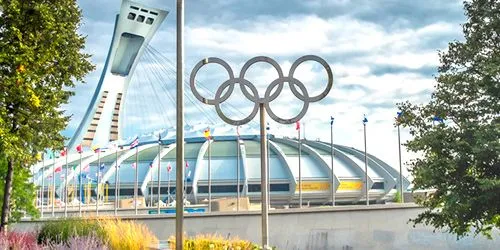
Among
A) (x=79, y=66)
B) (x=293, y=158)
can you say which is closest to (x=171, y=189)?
(x=293, y=158)

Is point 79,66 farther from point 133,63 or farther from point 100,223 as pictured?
point 133,63

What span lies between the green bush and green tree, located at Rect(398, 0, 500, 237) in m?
10.4

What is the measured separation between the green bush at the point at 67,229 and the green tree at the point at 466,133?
10.4m

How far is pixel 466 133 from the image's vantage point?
1994cm

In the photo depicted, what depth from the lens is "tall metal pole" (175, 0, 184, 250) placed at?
46.1 feet

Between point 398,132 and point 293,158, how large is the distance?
43126 millimetres

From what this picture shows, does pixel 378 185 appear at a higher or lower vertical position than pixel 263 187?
lower

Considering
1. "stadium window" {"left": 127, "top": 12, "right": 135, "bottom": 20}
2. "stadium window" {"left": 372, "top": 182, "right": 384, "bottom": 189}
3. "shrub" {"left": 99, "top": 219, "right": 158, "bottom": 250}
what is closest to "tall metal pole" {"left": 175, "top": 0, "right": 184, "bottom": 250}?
"shrub" {"left": 99, "top": 219, "right": 158, "bottom": 250}

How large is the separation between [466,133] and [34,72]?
52.4ft

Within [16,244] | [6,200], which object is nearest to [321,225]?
[6,200]

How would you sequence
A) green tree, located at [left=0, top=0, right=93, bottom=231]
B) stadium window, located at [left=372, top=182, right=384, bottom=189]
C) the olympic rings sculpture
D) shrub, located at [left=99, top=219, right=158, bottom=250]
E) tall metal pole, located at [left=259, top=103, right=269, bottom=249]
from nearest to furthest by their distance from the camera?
1. shrub, located at [left=99, top=219, right=158, bottom=250]
2. tall metal pole, located at [left=259, top=103, right=269, bottom=249]
3. the olympic rings sculpture
4. green tree, located at [left=0, top=0, right=93, bottom=231]
5. stadium window, located at [left=372, top=182, right=384, bottom=189]

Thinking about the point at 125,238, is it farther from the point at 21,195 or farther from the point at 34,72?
the point at 21,195

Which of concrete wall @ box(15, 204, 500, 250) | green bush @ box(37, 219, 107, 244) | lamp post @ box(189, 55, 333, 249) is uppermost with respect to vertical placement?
lamp post @ box(189, 55, 333, 249)

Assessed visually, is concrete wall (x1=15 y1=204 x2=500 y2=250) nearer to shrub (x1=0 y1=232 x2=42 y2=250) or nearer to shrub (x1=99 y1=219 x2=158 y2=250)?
shrub (x1=99 y1=219 x2=158 y2=250)
